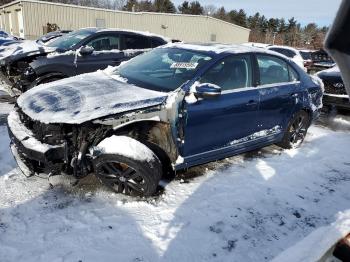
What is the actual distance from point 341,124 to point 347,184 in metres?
3.81

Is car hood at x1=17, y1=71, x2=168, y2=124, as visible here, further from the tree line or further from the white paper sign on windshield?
the tree line

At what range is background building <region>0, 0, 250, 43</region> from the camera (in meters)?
28.7

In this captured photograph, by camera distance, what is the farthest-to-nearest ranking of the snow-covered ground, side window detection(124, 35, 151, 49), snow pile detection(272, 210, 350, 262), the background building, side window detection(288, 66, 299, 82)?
the background building → side window detection(124, 35, 151, 49) → side window detection(288, 66, 299, 82) → the snow-covered ground → snow pile detection(272, 210, 350, 262)

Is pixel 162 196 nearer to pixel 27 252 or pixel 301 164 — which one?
pixel 27 252

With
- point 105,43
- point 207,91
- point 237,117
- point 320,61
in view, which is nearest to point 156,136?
point 207,91

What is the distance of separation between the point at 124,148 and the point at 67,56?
4.16 m

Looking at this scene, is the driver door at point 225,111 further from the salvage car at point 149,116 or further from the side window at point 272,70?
the side window at point 272,70

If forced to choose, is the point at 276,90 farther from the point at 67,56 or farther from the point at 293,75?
the point at 67,56

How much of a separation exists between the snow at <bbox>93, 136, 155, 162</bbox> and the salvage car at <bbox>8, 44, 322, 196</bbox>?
0.01 meters

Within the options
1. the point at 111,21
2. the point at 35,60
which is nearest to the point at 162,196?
the point at 35,60

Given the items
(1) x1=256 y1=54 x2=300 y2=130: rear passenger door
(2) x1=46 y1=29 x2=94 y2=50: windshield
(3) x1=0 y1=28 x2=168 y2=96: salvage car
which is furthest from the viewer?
(2) x1=46 y1=29 x2=94 y2=50: windshield

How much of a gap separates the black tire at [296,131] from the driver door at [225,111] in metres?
1.02

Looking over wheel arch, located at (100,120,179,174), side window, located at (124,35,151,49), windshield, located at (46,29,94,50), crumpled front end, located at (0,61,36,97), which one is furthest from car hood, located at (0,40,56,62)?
wheel arch, located at (100,120,179,174)

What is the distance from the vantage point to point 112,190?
3.98 metres
